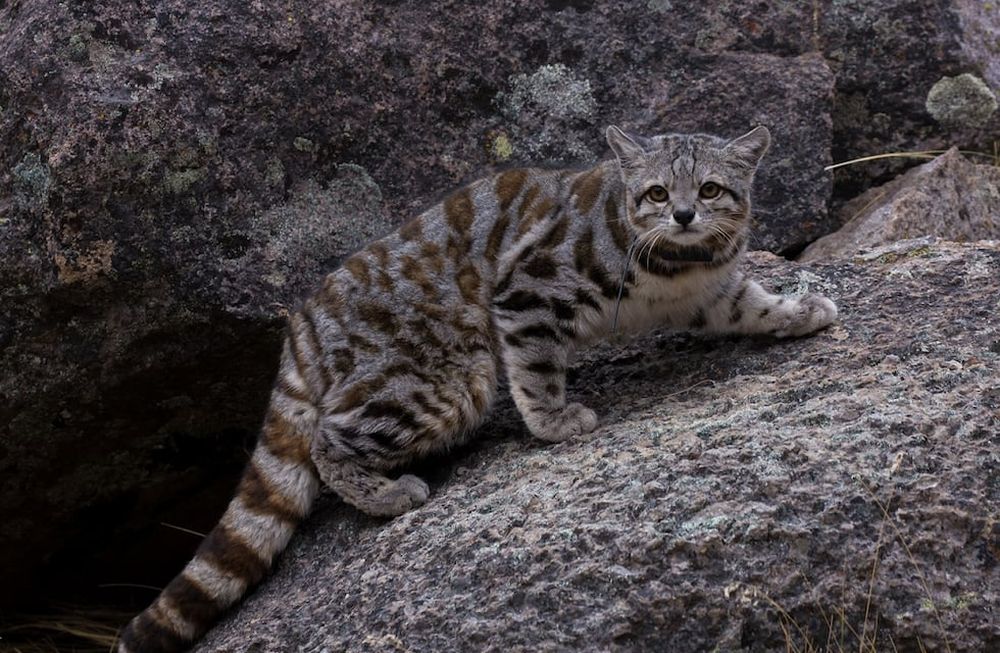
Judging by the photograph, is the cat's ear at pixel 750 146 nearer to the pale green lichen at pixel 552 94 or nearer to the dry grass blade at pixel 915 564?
the pale green lichen at pixel 552 94

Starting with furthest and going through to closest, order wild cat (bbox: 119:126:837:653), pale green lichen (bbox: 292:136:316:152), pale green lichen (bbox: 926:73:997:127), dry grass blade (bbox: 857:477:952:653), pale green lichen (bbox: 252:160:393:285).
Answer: pale green lichen (bbox: 926:73:997:127)
pale green lichen (bbox: 292:136:316:152)
pale green lichen (bbox: 252:160:393:285)
wild cat (bbox: 119:126:837:653)
dry grass blade (bbox: 857:477:952:653)

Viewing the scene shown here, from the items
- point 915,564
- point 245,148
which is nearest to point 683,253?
point 915,564

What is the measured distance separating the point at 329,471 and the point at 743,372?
5.64 feet

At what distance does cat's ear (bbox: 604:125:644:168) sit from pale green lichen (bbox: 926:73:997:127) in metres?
2.73

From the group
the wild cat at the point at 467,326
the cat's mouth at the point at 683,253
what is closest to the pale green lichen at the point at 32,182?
the wild cat at the point at 467,326

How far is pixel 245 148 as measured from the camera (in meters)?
5.73

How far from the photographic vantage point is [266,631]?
4.41 metres

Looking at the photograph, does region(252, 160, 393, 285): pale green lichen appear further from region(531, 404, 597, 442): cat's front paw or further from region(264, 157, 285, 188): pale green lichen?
region(531, 404, 597, 442): cat's front paw

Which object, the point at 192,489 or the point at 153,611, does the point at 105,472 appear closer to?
the point at 192,489

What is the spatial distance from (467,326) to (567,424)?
0.61 m

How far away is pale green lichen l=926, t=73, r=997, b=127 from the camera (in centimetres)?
687

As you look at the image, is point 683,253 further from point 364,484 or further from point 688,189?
point 364,484

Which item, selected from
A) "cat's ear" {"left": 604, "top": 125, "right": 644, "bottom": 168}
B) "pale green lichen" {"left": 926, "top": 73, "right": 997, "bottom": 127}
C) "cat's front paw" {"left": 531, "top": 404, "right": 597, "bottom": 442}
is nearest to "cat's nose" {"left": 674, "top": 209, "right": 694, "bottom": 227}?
"cat's ear" {"left": 604, "top": 125, "right": 644, "bottom": 168}

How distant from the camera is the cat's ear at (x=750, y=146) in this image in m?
4.96
